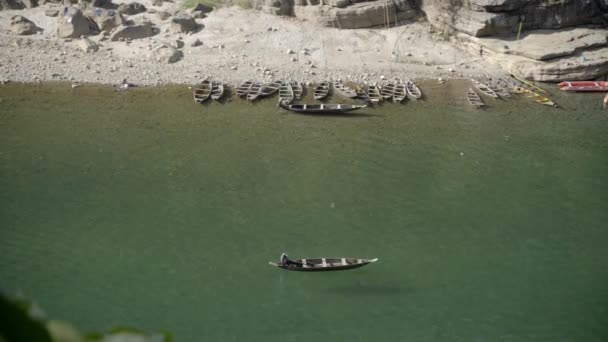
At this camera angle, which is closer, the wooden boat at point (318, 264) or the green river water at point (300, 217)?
the green river water at point (300, 217)

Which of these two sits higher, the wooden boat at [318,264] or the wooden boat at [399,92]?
the wooden boat at [399,92]

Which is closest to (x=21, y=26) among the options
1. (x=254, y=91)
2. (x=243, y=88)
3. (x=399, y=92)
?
(x=243, y=88)

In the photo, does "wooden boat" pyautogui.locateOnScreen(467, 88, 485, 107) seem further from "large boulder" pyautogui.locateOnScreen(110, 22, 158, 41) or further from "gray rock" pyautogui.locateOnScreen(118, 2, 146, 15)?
"gray rock" pyautogui.locateOnScreen(118, 2, 146, 15)

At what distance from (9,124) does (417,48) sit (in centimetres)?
2259

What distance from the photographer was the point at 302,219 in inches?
782

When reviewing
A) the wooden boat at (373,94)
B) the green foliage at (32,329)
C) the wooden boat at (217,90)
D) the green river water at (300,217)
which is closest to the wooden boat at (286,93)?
the green river water at (300,217)

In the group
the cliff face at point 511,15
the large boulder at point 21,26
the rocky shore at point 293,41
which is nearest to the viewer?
the rocky shore at point 293,41

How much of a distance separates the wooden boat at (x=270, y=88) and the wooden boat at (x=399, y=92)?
6.00m

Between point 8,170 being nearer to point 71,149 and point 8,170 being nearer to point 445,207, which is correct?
point 71,149

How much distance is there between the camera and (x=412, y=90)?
103 ft

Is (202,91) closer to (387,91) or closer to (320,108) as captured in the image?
(320,108)

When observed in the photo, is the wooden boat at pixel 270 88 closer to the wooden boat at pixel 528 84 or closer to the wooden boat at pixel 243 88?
the wooden boat at pixel 243 88

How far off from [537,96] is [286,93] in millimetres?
13514

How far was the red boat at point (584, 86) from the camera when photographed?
32.1 meters
